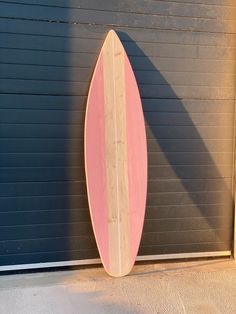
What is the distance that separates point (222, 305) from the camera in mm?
2219

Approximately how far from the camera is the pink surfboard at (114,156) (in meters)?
2.53

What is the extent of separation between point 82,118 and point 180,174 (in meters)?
0.90

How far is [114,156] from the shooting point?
2.56 meters

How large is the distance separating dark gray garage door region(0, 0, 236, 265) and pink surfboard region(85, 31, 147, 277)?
13 centimetres

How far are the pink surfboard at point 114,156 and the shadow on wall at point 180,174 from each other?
17 cm

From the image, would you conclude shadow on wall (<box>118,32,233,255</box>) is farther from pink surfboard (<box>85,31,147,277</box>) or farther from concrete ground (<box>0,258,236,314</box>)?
concrete ground (<box>0,258,236,314</box>)

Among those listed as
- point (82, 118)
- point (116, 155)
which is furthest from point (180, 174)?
point (82, 118)

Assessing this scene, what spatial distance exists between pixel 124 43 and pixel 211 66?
2.36 feet

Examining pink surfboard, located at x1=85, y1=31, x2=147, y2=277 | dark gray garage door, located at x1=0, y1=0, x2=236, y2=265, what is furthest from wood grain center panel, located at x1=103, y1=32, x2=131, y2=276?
dark gray garage door, located at x1=0, y1=0, x2=236, y2=265

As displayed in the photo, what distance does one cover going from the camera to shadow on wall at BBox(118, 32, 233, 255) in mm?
2721

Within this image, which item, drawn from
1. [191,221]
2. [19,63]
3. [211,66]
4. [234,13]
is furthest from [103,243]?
[234,13]

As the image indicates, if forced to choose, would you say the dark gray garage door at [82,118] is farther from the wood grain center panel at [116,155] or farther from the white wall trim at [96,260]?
the wood grain center panel at [116,155]

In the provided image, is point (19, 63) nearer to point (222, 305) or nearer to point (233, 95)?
point (233, 95)

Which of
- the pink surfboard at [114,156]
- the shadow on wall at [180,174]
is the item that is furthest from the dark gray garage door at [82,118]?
the pink surfboard at [114,156]
